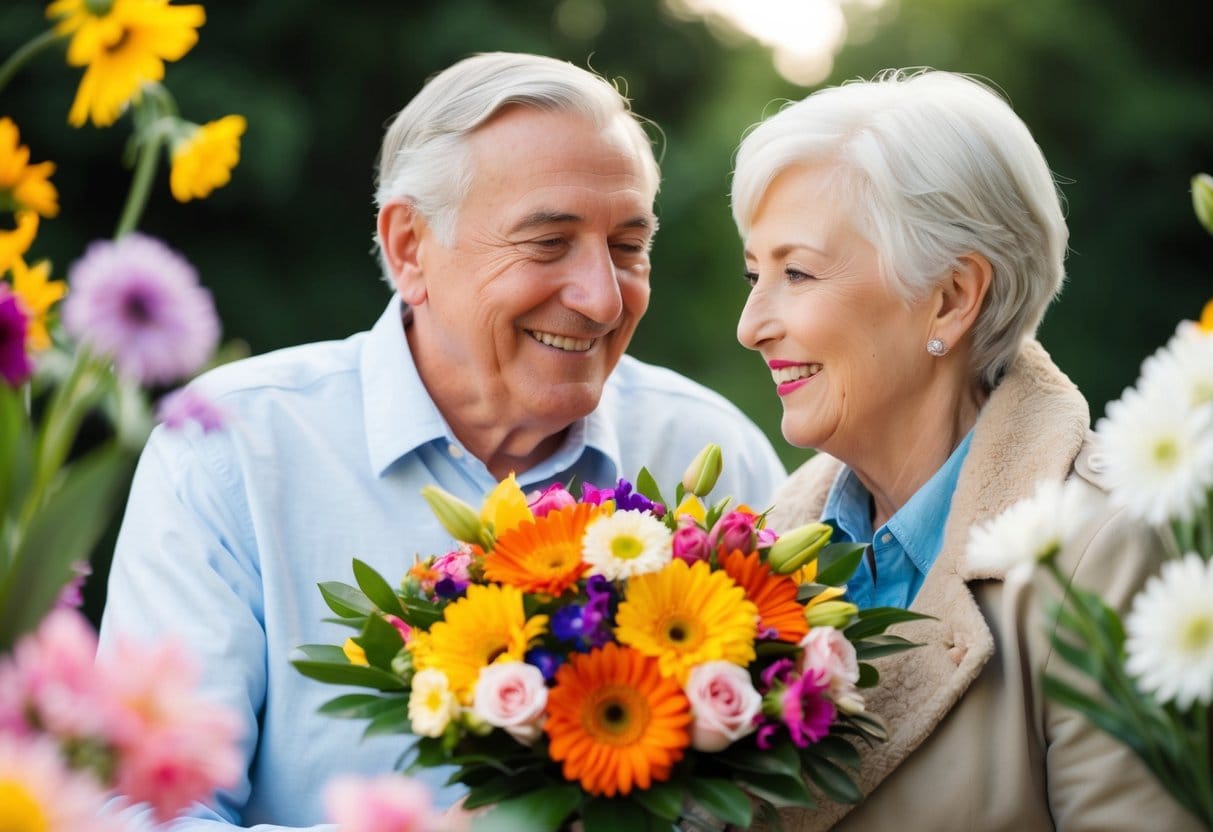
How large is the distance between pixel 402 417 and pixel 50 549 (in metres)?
1.58

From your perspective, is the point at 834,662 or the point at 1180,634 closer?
the point at 1180,634

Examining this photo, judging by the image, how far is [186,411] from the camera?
42.6 inches

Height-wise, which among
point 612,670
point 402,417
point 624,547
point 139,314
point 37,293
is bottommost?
point 402,417

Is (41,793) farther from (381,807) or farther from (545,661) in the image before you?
(545,661)

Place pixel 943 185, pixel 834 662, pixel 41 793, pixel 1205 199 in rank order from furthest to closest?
pixel 943 185
pixel 834 662
pixel 1205 199
pixel 41 793

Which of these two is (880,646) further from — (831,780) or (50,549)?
(50,549)

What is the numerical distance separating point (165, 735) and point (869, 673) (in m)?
1.16

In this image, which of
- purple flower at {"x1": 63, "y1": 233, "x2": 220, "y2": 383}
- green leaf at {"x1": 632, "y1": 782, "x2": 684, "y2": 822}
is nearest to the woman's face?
green leaf at {"x1": 632, "y1": 782, "x2": 684, "y2": 822}

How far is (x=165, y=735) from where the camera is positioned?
980 mm

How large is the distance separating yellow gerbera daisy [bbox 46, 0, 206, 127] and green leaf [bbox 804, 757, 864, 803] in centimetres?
116

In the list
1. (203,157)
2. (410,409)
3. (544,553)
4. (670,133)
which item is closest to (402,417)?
(410,409)

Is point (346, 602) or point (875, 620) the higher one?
point (875, 620)

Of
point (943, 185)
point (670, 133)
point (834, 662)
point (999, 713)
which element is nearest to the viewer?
point (834, 662)

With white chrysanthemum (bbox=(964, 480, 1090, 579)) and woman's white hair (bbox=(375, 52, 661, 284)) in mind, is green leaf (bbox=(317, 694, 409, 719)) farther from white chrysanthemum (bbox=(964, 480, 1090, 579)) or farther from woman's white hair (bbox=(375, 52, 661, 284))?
woman's white hair (bbox=(375, 52, 661, 284))
